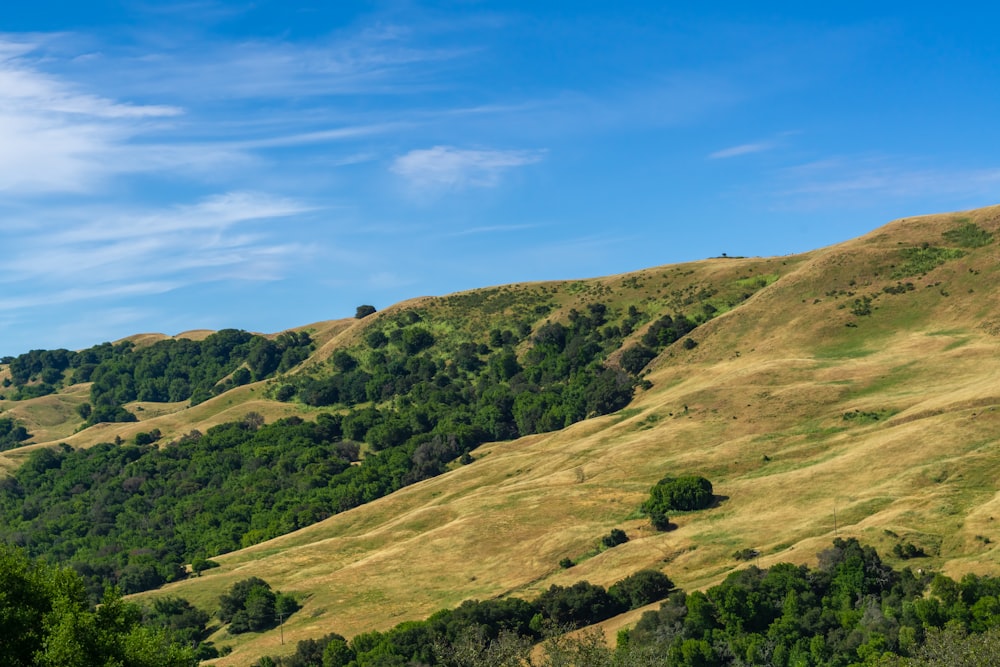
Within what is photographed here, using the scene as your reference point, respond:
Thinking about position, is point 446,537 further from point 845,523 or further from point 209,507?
point 209,507

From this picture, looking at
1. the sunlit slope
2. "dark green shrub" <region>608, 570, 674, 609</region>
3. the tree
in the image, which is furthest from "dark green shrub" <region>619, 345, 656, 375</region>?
"dark green shrub" <region>608, 570, 674, 609</region>

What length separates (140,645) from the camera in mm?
37719

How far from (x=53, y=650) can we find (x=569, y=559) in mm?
72397

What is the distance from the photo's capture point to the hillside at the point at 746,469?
319 ft

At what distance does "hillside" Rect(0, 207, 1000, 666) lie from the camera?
97250 mm

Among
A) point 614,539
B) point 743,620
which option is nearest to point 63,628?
point 743,620

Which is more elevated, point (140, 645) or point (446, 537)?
point (140, 645)

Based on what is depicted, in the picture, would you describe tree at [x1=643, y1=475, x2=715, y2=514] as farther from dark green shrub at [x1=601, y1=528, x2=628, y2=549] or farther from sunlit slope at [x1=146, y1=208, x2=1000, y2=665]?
dark green shrub at [x1=601, y1=528, x2=628, y2=549]

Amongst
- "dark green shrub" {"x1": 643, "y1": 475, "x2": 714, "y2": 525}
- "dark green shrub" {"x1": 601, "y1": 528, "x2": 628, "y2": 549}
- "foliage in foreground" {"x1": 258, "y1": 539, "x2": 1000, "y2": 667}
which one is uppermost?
"dark green shrub" {"x1": 643, "y1": 475, "x2": 714, "y2": 525}

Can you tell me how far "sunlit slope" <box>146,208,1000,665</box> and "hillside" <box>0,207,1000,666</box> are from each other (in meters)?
0.30

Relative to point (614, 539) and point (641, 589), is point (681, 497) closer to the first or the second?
point (614, 539)

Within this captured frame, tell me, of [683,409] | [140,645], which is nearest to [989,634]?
[140,645]

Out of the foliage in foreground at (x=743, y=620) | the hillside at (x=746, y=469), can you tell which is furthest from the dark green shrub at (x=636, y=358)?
the foliage in foreground at (x=743, y=620)

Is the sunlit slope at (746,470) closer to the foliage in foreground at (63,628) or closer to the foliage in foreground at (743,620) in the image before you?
the foliage in foreground at (743,620)
